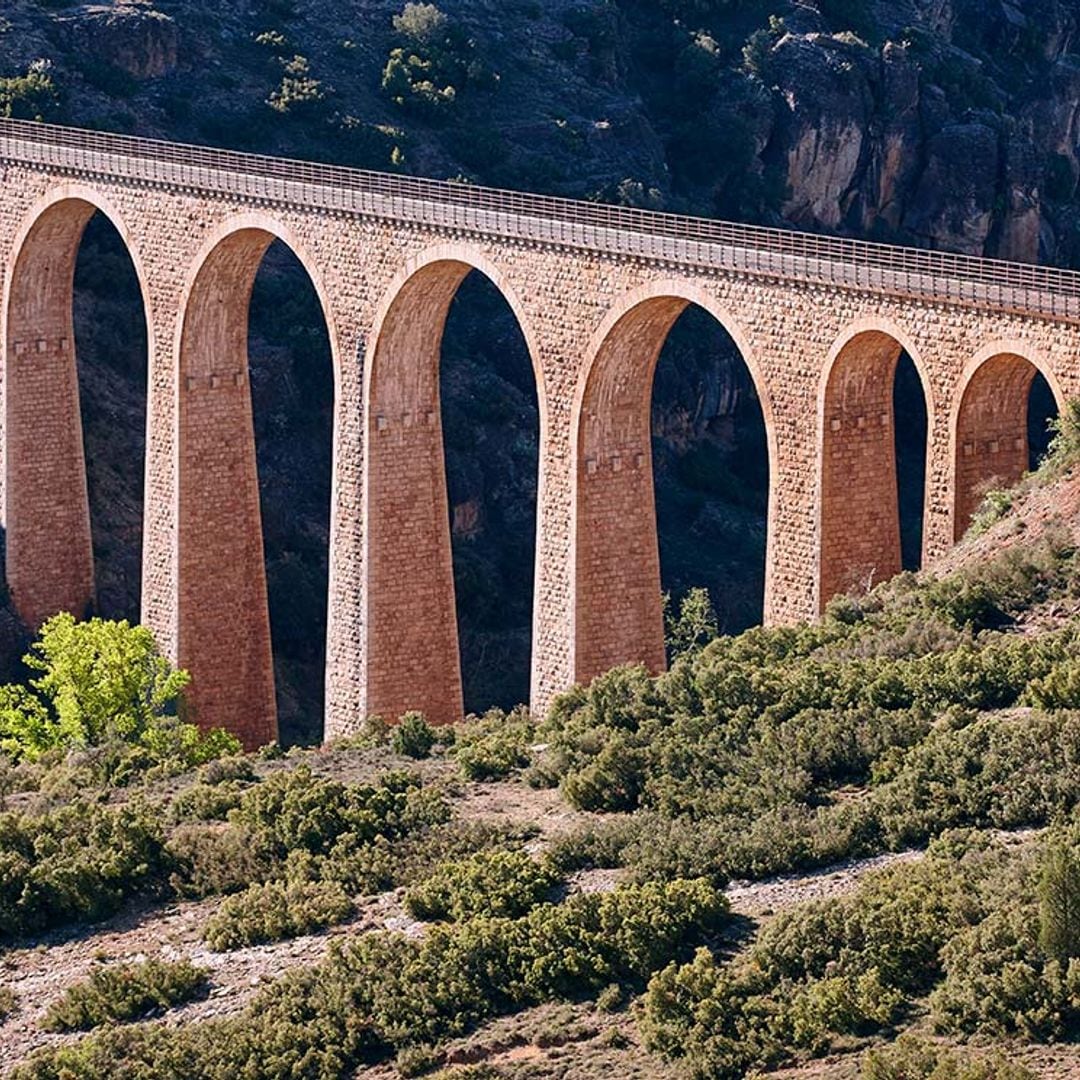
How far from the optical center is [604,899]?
35.4 metres

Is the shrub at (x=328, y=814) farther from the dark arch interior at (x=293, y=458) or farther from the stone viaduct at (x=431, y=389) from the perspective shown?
the dark arch interior at (x=293, y=458)

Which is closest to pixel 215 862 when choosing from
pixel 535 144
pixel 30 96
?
pixel 30 96

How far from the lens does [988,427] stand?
161ft

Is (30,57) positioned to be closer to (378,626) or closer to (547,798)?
(378,626)

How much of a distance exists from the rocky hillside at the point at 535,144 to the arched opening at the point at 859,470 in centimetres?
2818

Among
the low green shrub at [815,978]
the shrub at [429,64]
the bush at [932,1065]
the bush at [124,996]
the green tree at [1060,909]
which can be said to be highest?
the shrub at [429,64]

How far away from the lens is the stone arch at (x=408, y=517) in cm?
5962

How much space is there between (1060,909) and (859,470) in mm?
21456

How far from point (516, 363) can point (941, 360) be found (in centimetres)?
4454

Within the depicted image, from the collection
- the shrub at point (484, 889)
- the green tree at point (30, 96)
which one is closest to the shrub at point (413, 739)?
the shrub at point (484, 889)

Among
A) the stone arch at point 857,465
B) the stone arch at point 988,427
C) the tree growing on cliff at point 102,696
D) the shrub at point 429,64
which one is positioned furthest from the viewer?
the shrub at point 429,64

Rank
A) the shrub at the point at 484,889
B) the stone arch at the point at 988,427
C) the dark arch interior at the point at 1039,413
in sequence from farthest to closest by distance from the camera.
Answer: the dark arch interior at the point at 1039,413, the stone arch at the point at 988,427, the shrub at the point at 484,889

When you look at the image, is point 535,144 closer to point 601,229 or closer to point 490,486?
point 490,486

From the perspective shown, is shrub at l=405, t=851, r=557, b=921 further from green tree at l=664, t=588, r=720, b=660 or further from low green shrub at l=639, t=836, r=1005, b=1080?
green tree at l=664, t=588, r=720, b=660
